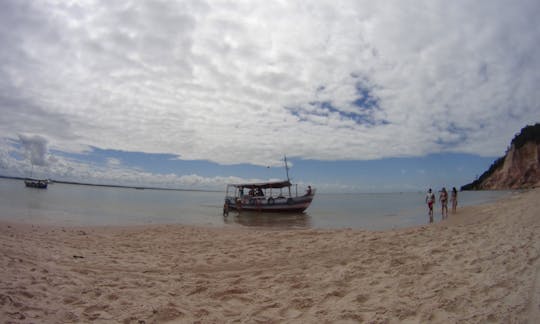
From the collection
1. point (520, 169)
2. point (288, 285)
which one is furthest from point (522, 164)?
point (288, 285)

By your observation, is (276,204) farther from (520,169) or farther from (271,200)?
(520,169)

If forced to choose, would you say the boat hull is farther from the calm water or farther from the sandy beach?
the sandy beach

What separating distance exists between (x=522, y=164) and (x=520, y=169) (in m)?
1.31

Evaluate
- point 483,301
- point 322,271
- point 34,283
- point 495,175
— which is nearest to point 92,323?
point 34,283

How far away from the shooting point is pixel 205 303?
14.8 feet

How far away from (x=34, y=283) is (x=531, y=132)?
9435 centimetres

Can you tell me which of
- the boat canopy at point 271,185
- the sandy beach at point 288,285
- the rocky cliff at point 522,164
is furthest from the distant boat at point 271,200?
the rocky cliff at point 522,164

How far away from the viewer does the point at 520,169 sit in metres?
72.8

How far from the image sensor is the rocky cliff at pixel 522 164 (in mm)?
68500

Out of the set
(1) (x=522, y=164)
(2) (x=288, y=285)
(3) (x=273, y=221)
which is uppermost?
(1) (x=522, y=164)

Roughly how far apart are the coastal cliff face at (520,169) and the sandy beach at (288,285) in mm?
78750

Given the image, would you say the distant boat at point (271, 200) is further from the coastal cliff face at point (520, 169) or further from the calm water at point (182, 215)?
the coastal cliff face at point (520, 169)

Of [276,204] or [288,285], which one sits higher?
[288,285]

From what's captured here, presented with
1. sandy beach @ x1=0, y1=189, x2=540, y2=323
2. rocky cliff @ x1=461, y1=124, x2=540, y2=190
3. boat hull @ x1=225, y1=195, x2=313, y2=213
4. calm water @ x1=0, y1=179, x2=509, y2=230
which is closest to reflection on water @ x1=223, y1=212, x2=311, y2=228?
calm water @ x1=0, y1=179, x2=509, y2=230
